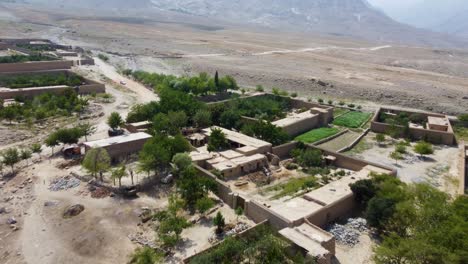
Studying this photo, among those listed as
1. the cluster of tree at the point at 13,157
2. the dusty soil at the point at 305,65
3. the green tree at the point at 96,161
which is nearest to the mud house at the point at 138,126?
the cluster of tree at the point at 13,157

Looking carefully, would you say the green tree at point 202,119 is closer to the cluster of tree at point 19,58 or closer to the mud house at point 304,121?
the mud house at point 304,121

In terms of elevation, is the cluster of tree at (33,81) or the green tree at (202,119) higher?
the green tree at (202,119)

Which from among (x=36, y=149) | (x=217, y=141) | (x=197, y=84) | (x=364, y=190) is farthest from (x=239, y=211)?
(x=197, y=84)

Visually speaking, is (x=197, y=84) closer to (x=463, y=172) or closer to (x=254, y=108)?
(x=254, y=108)

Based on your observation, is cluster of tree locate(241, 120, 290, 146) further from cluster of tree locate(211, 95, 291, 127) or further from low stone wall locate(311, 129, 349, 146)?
cluster of tree locate(211, 95, 291, 127)

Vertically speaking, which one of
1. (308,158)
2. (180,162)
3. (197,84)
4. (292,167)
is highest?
(197,84)

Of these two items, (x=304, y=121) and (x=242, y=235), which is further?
(x=304, y=121)

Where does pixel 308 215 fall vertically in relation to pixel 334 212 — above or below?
above

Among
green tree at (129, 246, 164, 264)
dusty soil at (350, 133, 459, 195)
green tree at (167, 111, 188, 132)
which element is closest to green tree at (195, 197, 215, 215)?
green tree at (129, 246, 164, 264)
